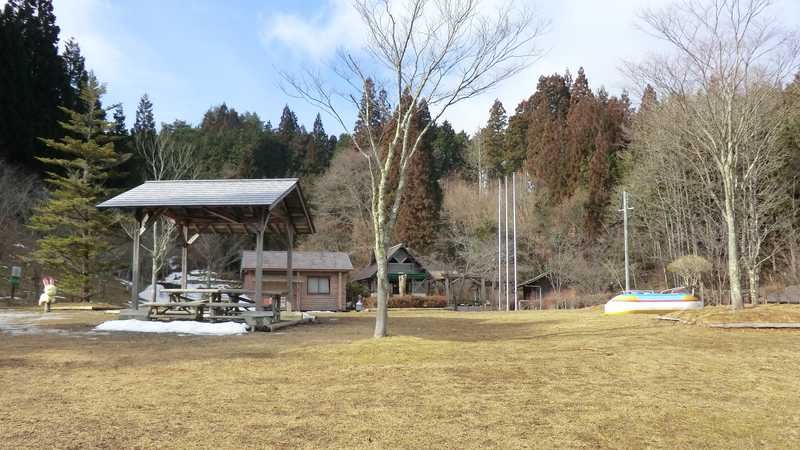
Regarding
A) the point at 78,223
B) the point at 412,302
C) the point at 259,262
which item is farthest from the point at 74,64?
the point at 259,262

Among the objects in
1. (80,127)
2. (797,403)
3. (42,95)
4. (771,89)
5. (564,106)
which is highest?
(564,106)

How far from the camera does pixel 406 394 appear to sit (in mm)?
5957

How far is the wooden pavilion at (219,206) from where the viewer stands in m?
14.7

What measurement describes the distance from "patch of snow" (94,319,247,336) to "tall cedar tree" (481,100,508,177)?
4113 centimetres

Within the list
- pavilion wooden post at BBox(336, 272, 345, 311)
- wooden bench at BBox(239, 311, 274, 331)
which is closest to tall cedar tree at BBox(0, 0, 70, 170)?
pavilion wooden post at BBox(336, 272, 345, 311)

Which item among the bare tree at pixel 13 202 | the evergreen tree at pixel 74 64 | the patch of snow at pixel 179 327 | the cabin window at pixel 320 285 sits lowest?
the patch of snow at pixel 179 327

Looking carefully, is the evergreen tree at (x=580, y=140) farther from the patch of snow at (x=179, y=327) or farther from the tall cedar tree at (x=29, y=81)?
the tall cedar tree at (x=29, y=81)

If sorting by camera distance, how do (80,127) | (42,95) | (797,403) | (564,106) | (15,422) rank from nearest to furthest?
1. (15,422)
2. (797,403)
3. (80,127)
4. (42,95)
5. (564,106)

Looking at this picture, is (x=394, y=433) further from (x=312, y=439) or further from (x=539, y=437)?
(x=539, y=437)

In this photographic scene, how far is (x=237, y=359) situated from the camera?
850 cm

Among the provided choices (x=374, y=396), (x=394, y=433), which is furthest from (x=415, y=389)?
(x=394, y=433)

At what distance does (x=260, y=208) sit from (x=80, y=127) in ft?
54.4

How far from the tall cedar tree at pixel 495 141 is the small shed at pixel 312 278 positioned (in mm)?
24585

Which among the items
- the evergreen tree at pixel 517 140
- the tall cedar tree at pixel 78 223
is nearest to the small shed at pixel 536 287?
the evergreen tree at pixel 517 140
